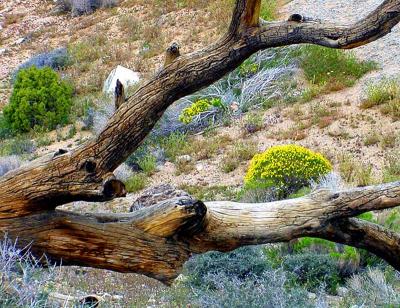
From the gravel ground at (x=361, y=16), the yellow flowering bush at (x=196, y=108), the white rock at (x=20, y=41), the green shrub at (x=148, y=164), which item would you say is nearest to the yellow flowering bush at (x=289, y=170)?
the green shrub at (x=148, y=164)

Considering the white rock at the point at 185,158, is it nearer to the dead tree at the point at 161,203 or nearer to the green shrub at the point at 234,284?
the green shrub at the point at 234,284

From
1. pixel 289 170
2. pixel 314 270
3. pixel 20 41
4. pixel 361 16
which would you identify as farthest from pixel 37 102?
pixel 314 270

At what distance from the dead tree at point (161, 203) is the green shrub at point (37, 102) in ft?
38.5

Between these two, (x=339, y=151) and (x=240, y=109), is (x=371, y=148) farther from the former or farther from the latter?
(x=240, y=109)

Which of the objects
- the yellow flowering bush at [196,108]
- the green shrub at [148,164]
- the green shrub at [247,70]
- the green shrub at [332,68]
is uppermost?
the green shrub at [332,68]

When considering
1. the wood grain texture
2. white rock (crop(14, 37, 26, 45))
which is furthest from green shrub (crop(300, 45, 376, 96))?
white rock (crop(14, 37, 26, 45))

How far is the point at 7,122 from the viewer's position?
16.0 meters

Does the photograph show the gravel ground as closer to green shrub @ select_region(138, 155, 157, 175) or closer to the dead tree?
green shrub @ select_region(138, 155, 157, 175)

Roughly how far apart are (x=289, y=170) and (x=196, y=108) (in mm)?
4452

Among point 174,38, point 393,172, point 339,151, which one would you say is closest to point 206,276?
point 393,172

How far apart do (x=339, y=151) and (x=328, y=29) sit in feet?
24.3

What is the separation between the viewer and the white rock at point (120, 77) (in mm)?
16469

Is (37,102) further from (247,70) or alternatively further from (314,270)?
(314,270)

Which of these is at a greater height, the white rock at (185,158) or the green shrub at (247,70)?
the green shrub at (247,70)
